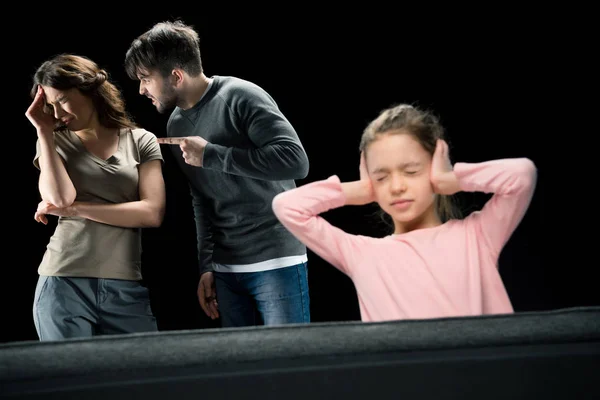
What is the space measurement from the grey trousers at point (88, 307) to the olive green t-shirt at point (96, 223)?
0.02 meters

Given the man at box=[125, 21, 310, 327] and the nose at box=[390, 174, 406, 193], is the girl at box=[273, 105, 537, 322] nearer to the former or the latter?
the nose at box=[390, 174, 406, 193]

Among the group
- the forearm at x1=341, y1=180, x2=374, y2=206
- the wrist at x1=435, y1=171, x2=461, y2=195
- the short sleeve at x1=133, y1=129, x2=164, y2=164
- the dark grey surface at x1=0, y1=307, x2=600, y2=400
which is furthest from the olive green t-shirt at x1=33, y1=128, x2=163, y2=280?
the wrist at x1=435, y1=171, x2=461, y2=195

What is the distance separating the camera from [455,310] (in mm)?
1336

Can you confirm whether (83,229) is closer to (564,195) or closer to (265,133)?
(265,133)

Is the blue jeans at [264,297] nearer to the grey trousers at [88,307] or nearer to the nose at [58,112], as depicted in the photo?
the grey trousers at [88,307]

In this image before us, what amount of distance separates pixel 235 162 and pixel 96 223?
1.04ft

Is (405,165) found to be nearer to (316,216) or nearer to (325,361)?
(316,216)

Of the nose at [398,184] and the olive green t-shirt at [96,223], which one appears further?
the olive green t-shirt at [96,223]

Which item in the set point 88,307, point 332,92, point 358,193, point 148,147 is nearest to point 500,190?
point 358,193

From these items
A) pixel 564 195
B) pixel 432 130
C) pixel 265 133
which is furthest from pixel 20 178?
pixel 564 195

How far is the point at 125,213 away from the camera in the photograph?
1469 mm

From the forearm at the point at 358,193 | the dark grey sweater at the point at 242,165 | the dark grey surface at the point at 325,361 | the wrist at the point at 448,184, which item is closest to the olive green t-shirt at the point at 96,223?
the dark grey sweater at the point at 242,165

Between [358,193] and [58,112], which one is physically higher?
[58,112]

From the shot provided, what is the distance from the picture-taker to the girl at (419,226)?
1.33 metres
